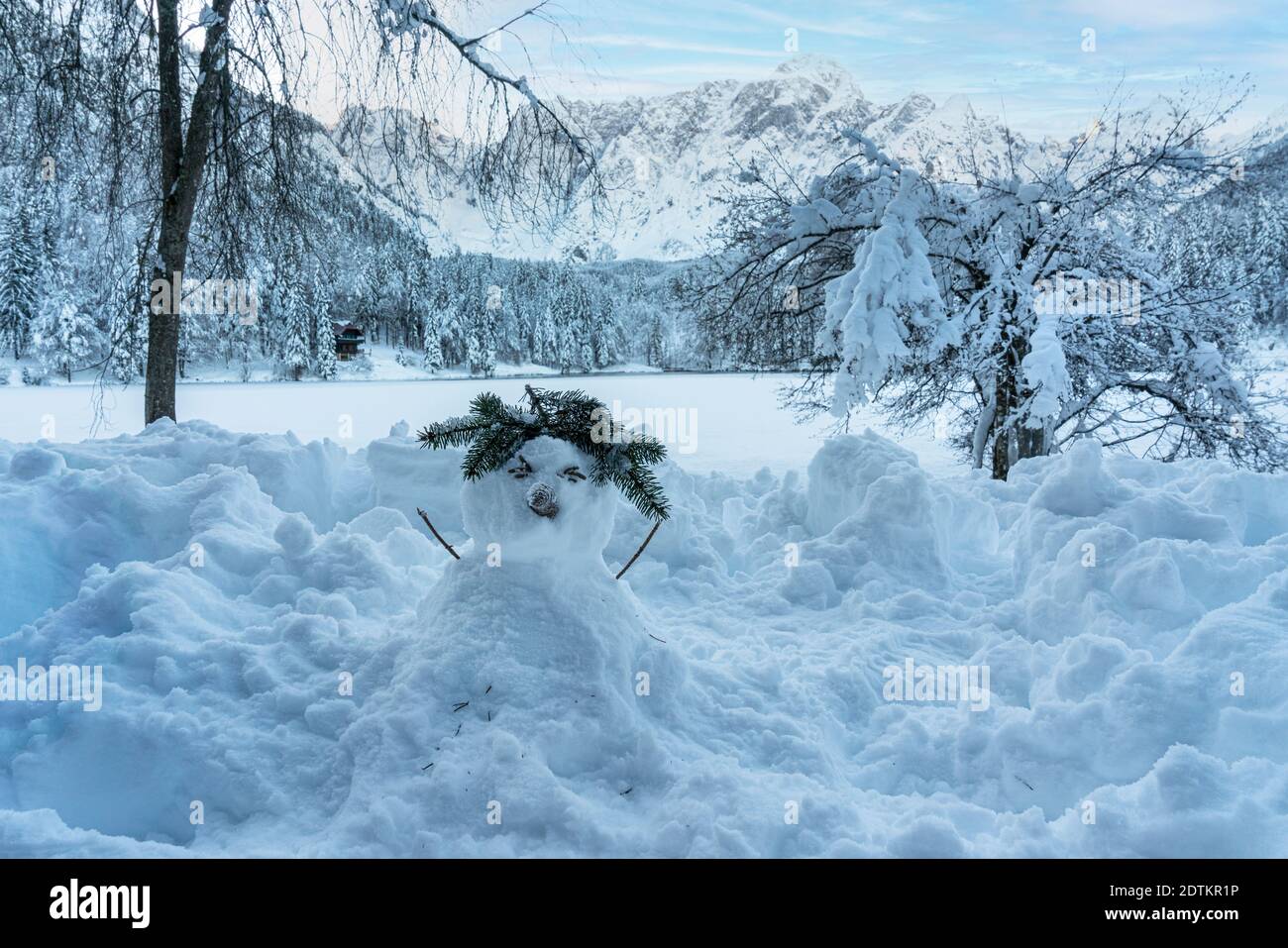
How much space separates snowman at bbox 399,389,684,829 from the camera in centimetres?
261

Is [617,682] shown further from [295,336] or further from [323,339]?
[323,339]

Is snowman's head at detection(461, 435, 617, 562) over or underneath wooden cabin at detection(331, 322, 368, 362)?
underneath

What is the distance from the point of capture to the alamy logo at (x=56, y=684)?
2715 millimetres

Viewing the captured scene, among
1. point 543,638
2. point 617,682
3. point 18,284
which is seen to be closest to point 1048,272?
point 617,682

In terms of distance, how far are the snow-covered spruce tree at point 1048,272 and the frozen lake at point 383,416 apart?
7.61 ft

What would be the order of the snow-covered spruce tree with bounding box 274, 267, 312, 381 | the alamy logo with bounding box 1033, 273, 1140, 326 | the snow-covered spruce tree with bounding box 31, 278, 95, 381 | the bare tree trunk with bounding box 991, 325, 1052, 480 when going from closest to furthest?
the alamy logo with bounding box 1033, 273, 1140, 326
the bare tree trunk with bounding box 991, 325, 1052, 480
the snow-covered spruce tree with bounding box 31, 278, 95, 381
the snow-covered spruce tree with bounding box 274, 267, 312, 381

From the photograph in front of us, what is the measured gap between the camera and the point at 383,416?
16.7 meters

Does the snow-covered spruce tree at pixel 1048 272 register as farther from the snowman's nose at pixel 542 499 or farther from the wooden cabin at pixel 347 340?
the wooden cabin at pixel 347 340

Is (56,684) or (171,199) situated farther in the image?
(171,199)

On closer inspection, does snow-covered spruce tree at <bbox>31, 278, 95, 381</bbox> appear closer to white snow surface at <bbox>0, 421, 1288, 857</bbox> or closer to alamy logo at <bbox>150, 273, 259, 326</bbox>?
Result: alamy logo at <bbox>150, 273, 259, 326</bbox>

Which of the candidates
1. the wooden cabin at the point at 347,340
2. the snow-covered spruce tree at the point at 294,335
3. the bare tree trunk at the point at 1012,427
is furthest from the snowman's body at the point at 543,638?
the wooden cabin at the point at 347,340

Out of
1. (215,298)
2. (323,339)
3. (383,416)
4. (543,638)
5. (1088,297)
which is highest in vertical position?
(323,339)

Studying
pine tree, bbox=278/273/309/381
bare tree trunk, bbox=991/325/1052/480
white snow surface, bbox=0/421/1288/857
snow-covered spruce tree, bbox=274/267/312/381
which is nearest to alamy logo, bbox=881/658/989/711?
white snow surface, bbox=0/421/1288/857

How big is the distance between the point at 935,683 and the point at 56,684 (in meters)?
3.82
